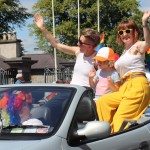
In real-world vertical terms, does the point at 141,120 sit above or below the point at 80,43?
below

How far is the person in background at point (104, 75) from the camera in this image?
6484 mm

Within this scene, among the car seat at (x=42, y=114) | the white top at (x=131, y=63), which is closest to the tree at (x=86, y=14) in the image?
the white top at (x=131, y=63)

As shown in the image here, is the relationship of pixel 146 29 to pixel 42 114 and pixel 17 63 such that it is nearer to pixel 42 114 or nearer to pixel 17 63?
pixel 42 114

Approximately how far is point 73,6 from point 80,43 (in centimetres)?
6055

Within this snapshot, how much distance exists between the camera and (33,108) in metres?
4.41

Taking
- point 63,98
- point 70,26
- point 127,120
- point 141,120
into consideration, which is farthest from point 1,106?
point 70,26

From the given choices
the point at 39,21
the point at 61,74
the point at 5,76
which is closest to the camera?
the point at 39,21

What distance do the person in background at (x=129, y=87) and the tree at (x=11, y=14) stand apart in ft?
191

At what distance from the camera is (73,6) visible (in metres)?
67.0

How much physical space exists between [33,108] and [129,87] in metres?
1.82

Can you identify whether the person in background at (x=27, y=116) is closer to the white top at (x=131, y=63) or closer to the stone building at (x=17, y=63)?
the white top at (x=131, y=63)

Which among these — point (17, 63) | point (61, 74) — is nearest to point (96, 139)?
point (17, 63)

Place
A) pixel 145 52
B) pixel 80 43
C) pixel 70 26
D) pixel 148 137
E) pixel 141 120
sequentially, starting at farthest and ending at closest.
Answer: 1. pixel 70 26
2. pixel 80 43
3. pixel 145 52
4. pixel 141 120
5. pixel 148 137

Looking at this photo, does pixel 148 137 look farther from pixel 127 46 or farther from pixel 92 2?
pixel 92 2
